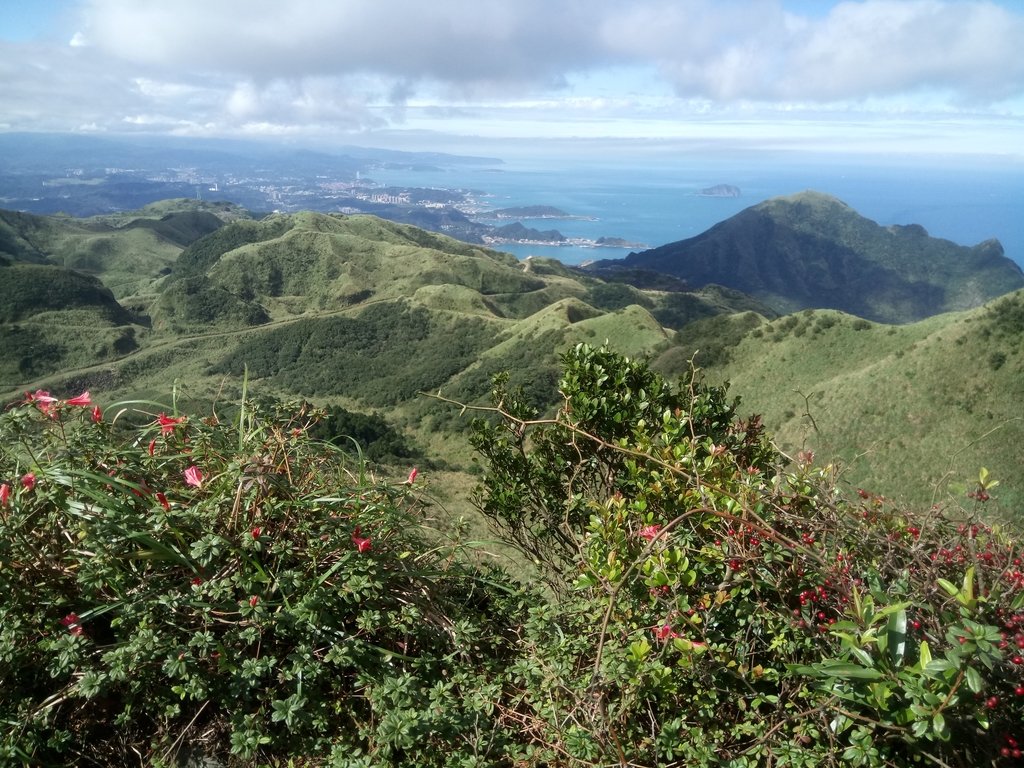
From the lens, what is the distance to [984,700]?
154cm

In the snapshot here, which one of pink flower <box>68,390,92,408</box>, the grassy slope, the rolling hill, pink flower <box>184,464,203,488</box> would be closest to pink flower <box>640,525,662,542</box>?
the rolling hill

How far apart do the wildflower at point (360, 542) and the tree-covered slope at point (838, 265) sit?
156672 mm

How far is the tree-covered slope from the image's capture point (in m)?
163

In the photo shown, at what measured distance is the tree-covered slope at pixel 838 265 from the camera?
16338 centimetres

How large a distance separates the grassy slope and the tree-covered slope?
11690 centimetres

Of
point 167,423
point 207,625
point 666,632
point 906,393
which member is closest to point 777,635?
point 666,632

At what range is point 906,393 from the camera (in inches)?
1272

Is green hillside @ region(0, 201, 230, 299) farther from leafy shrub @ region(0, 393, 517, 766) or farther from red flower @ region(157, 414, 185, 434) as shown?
leafy shrub @ region(0, 393, 517, 766)

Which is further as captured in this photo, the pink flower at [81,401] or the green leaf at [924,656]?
the pink flower at [81,401]

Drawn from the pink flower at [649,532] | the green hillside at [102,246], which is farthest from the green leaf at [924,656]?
the green hillside at [102,246]

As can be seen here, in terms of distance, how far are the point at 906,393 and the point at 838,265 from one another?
173m

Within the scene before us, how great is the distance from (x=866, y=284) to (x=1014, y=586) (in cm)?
20228

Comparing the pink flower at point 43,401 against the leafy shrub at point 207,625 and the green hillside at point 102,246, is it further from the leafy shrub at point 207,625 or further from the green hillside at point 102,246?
the green hillside at point 102,246

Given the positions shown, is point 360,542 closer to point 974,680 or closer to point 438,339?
point 974,680
